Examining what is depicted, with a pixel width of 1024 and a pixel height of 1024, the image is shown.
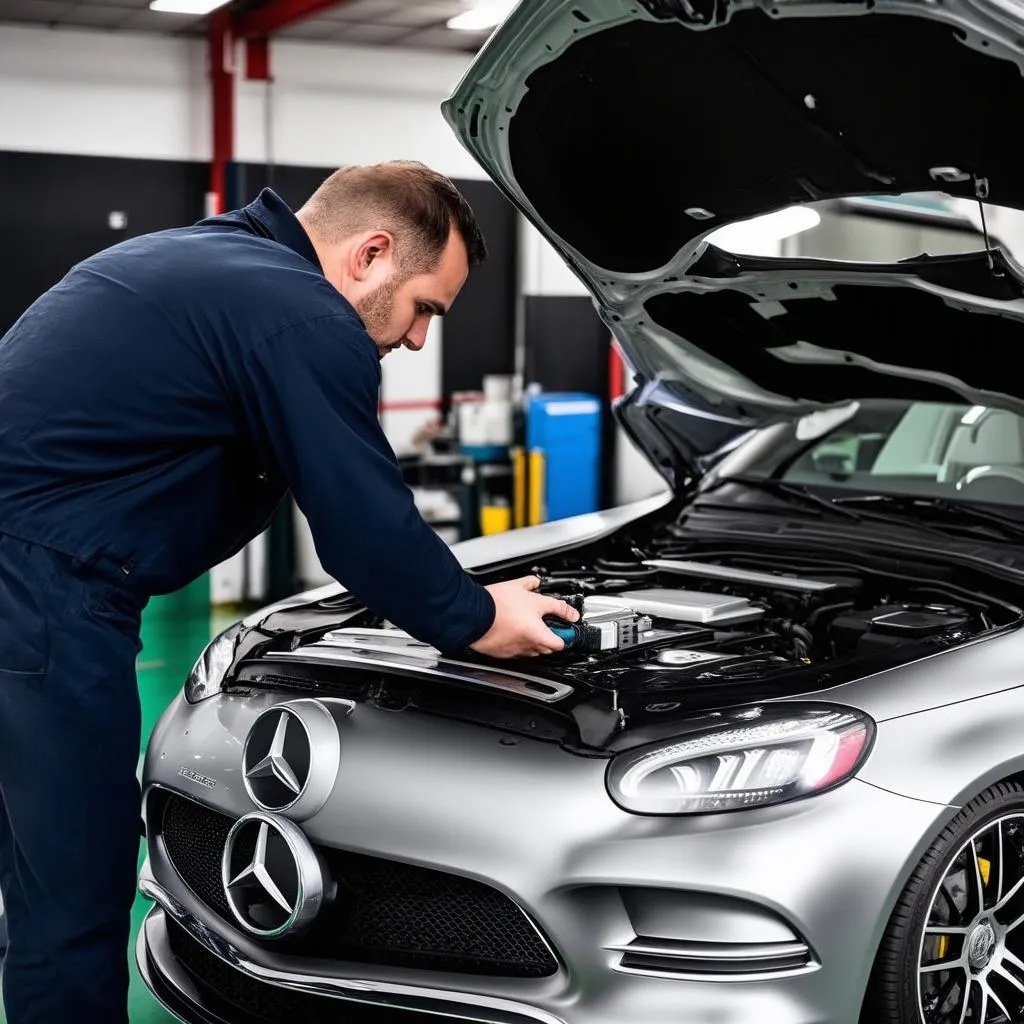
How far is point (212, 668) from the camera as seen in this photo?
8.34 feet

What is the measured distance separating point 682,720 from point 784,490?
127 cm

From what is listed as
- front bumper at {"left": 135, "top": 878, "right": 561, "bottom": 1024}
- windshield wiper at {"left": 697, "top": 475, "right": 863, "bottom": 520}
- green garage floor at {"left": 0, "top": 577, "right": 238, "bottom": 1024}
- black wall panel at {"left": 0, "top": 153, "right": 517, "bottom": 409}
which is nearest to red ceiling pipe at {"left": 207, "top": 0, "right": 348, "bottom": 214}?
black wall panel at {"left": 0, "top": 153, "right": 517, "bottom": 409}

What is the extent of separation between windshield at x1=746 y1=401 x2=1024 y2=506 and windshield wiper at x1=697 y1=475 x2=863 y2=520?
47 millimetres

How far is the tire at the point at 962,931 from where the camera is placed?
1.90 m

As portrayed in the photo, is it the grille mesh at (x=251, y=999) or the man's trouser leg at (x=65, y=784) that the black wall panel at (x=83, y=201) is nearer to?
the grille mesh at (x=251, y=999)

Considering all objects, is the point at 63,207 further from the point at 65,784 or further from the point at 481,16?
the point at 65,784

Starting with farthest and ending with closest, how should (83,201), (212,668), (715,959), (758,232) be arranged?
1. (83,201)
2. (758,232)
3. (212,668)
4. (715,959)

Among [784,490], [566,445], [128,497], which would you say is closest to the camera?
[128,497]

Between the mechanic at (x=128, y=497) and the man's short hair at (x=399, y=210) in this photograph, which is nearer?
the mechanic at (x=128, y=497)

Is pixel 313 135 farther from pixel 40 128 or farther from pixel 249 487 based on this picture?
pixel 249 487

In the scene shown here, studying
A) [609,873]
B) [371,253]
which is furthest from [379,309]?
[609,873]

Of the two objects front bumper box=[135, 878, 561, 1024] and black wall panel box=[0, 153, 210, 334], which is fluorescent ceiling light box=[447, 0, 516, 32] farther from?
front bumper box=[135, 878, 561, 1024]

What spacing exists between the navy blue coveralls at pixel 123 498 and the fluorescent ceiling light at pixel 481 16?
447 centimetres

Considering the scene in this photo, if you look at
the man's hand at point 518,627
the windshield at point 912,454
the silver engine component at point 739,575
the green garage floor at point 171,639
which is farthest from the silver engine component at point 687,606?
the green garage floor at point 171,639
